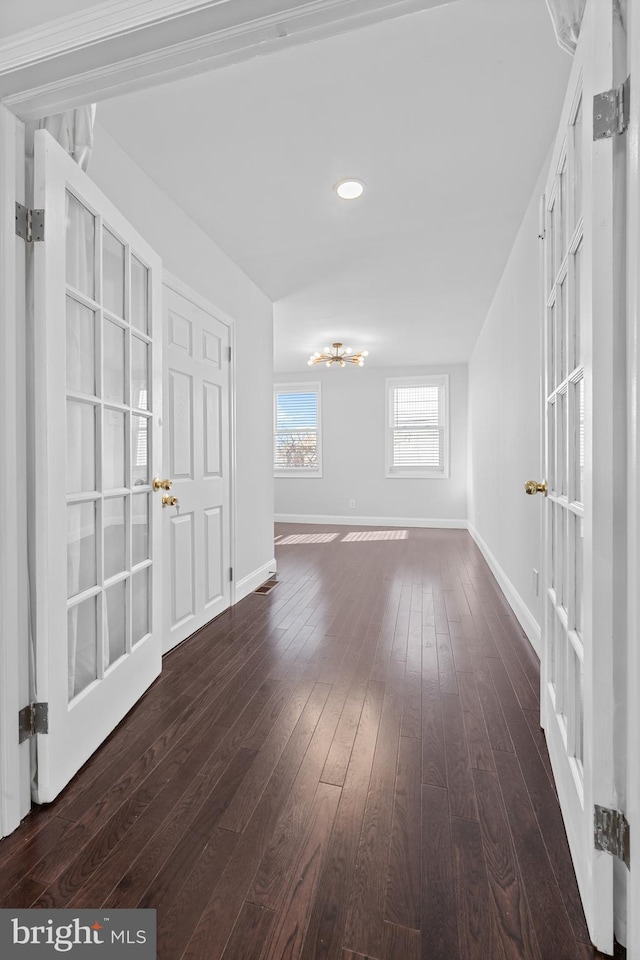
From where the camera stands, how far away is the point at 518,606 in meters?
3.04

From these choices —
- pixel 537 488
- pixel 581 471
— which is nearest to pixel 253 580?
pixel 537 488

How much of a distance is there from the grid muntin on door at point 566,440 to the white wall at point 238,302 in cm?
192

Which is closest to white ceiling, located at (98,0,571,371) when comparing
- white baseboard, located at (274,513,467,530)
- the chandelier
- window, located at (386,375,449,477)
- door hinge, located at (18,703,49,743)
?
the chandelier

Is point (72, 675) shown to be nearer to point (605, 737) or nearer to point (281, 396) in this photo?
point (605, 737)

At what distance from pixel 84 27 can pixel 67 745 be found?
203cm

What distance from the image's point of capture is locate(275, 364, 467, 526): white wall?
7.43 meters

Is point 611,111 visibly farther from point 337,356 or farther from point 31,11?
point 337,356

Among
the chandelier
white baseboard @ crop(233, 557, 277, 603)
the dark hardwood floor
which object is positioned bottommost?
the dark hardwood floor

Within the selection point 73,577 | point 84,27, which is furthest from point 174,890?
point 84,27

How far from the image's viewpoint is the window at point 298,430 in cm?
793

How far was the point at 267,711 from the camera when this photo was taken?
190 cm

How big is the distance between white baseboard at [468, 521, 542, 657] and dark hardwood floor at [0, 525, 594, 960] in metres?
0.10

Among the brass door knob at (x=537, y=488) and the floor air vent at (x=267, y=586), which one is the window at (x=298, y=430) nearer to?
the floor air vent at (x=267, y=586)

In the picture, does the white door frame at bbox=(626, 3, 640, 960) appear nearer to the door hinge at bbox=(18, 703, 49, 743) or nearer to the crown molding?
the crown molding
